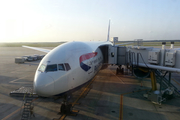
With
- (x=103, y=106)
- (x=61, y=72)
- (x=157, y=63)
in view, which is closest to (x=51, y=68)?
(x=61, y=72)

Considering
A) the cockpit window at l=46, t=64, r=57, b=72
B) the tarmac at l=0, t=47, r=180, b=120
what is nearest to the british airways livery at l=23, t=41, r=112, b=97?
the cockpit window at l=46, t=64, r=57, b=72

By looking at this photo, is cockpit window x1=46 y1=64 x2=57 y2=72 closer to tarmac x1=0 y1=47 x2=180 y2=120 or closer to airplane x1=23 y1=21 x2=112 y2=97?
airplane x1=23 y1=21 x2=112 y2=97

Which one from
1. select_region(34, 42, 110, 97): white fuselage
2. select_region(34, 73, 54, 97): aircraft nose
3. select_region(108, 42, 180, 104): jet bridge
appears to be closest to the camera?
select_region(34, 73, 54, 97): aircraft nose

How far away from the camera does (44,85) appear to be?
26.3ft

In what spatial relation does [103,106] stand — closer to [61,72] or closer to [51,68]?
[61,72]

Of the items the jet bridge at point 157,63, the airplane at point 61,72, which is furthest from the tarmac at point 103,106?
the airplane at point 61,72

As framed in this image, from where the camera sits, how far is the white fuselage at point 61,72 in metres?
8.16

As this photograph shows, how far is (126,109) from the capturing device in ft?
35.4

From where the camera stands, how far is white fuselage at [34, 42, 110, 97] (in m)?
8.16

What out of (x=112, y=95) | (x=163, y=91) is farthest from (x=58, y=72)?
(x=163, y=91)

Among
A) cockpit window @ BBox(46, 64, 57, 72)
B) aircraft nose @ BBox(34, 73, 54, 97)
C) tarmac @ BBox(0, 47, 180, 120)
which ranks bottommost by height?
tarmac @ BBox(0, 47, 180, 120)

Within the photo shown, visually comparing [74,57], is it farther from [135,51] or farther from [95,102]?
[135,51]

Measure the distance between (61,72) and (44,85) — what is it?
47.3 inches

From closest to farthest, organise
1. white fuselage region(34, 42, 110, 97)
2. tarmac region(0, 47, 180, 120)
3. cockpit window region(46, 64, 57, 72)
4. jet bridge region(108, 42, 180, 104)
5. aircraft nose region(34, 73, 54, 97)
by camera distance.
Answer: aircraft nose region(34, 73, 54, 97) < white fuselage region(34, 42, 110, 97) < cockpit window region(46, 64, 57, 72) < tarmac region(0, 47, 180, 120) < jet bridge region(108, 42, 180, 104)
